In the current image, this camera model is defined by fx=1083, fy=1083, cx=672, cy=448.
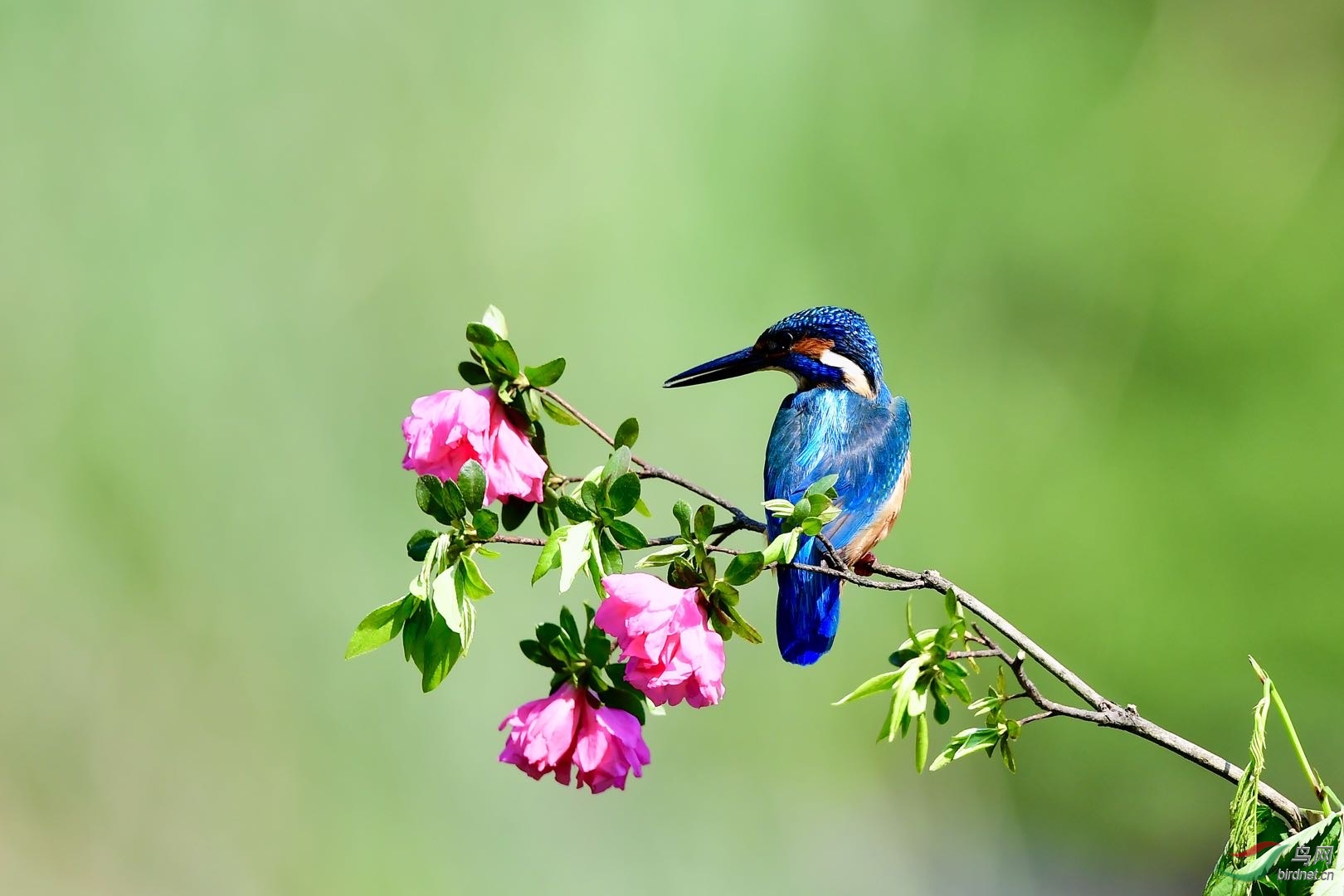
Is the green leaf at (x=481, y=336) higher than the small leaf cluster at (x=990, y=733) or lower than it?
higher

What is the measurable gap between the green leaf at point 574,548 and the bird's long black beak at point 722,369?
330 mm

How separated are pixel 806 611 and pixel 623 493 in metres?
0.28

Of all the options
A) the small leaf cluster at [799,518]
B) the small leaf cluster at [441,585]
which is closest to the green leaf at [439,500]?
the small leaf cluster at [441,585]

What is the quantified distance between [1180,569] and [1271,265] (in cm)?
86

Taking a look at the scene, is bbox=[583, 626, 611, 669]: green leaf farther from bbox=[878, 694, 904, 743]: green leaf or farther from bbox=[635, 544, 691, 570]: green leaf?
bbox=[878, 694, 904, 743]: green leaf

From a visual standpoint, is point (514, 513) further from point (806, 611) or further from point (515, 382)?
point (806, 611)

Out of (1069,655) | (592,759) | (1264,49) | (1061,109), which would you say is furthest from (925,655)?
(1264,49)

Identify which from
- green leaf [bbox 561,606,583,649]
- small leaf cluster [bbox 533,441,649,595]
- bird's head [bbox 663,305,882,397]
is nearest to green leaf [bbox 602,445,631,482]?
small leaf cluster [bbox 533,441,649,595]

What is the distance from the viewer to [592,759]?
2.32 ft

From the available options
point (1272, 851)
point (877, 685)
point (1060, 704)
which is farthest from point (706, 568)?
point (1272, 851)

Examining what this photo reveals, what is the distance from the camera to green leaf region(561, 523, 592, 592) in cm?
69

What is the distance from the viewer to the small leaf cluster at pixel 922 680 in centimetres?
66

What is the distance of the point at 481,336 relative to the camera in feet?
2.44

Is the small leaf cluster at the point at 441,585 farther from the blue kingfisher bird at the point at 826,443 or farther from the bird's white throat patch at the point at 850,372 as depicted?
the bird's white throat patch at the point at 850,372
